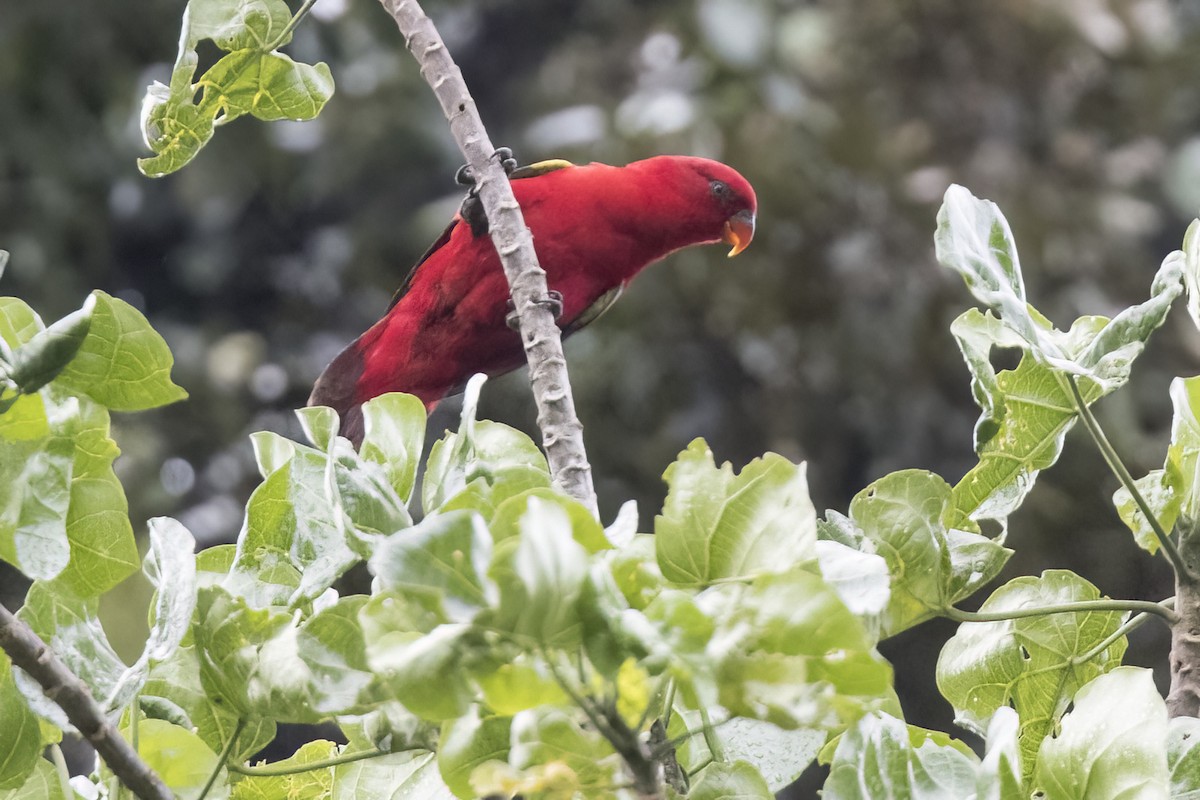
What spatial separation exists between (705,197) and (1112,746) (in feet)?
5.54

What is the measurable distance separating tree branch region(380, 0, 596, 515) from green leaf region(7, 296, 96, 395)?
0.25 m

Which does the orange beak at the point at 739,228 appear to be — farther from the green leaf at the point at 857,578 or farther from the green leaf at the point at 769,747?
the green leaf at the point at 857,578

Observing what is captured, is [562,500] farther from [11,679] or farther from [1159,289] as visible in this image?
[1159,289]

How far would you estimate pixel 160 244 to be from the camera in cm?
363

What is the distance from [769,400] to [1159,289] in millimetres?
2482

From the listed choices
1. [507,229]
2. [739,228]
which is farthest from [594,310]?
[507,229]

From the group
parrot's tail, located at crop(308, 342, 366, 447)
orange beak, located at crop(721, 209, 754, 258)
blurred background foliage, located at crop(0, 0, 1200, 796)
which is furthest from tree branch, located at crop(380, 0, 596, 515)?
blurred background foliage, located at crop(0, 0, 1200, 796)

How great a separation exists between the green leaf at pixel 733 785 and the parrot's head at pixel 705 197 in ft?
5.42

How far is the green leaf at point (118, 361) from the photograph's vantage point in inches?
22.3

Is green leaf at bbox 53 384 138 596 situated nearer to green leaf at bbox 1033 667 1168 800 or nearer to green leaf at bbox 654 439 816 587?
green leaf at bbox 654 439 816 587

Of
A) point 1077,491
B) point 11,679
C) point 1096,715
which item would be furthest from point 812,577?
point 1077,491

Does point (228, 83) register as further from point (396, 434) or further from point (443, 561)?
point (443, 561)

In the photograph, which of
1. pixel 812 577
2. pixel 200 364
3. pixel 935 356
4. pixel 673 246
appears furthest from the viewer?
pixel 200 364

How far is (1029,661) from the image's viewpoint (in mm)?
681
